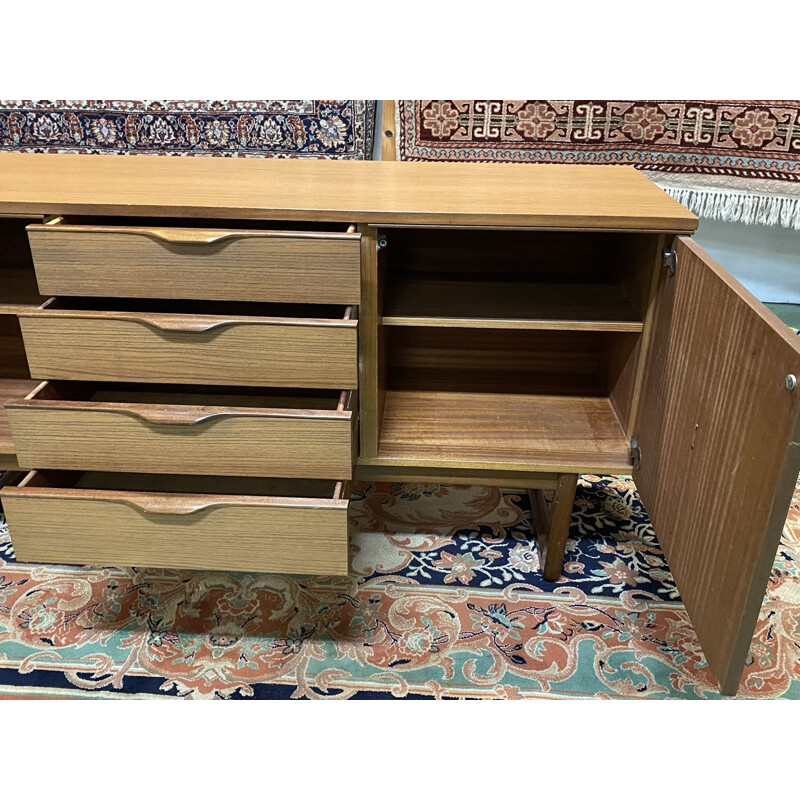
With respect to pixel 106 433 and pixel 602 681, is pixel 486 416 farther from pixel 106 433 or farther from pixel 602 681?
pixel 106 433

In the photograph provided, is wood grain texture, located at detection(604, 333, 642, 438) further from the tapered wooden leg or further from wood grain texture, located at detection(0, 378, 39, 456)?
wood grain texture, located at detection(0, 378, 39, 456)

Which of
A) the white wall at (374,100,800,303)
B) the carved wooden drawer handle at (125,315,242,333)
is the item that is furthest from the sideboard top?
the white wall at (374,100,800,303)

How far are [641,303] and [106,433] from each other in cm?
75

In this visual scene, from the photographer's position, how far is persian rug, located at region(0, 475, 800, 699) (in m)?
1.03

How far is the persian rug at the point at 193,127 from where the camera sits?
1.82 meters

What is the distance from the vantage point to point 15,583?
1194 mm

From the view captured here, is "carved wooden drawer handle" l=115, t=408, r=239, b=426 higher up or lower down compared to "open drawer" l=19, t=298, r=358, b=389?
lower down

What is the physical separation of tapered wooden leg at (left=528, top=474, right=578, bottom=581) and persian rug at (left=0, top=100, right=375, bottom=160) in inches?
42.7

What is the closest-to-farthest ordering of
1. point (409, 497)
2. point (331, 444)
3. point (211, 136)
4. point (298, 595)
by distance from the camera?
point (331, 444), point (298, 595), point (409, 497), point (211, 136)

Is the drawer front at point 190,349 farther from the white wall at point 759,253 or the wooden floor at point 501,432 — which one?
the white wall at point 759,253

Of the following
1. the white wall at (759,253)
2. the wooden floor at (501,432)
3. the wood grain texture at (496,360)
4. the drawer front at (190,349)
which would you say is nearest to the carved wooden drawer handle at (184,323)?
the drawer front at (190,349)

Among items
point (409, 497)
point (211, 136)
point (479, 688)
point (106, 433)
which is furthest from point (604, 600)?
point (211, 136)

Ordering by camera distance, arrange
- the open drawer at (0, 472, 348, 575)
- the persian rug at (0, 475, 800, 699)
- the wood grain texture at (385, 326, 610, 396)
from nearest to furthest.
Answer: the open drawer at (0, 472, 348, 575)
the persian rug at (0, 475, 800, 699)
the wood grain texture at (385, 326, 610, 396)

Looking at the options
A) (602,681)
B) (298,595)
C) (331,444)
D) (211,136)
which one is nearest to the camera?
(331,444)
